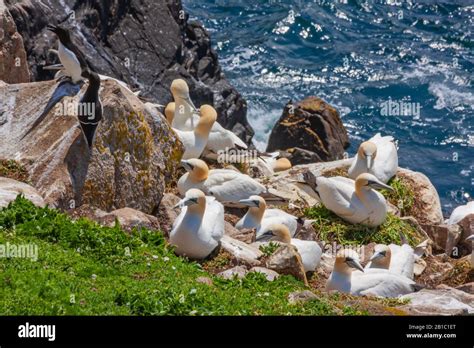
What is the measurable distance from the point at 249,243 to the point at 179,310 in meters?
5.40

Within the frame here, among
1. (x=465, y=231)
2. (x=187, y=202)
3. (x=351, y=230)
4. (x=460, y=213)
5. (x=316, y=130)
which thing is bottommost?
(x=316, y=130)

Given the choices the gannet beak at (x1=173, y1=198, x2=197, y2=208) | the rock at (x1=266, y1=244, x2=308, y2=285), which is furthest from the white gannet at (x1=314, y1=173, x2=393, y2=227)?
the gannet beak at (x1=173, y1=198, x2=197, y2=208)

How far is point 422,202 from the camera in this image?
72.7ft

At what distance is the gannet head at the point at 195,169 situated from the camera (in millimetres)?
18875

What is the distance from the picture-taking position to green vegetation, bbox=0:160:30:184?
661 inches

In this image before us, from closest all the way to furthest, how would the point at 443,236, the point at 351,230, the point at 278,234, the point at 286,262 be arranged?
1. the point at 286,262
2. the point at 278,234
3. the point at 351,230
4. the point at 443,236

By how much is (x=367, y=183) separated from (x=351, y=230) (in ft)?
2.84

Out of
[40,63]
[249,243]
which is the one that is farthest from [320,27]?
[249,243]

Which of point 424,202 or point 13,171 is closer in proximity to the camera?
point 13,171

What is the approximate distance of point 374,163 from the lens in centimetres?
2172

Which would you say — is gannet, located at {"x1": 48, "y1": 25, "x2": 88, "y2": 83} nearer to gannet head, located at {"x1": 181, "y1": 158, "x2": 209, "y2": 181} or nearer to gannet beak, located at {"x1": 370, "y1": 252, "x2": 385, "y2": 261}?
gannet head, located at {"x1": 181, "y1": 158, "x2": 209, "y2": 181}

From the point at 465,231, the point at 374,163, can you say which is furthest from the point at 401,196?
the point at 465,231
